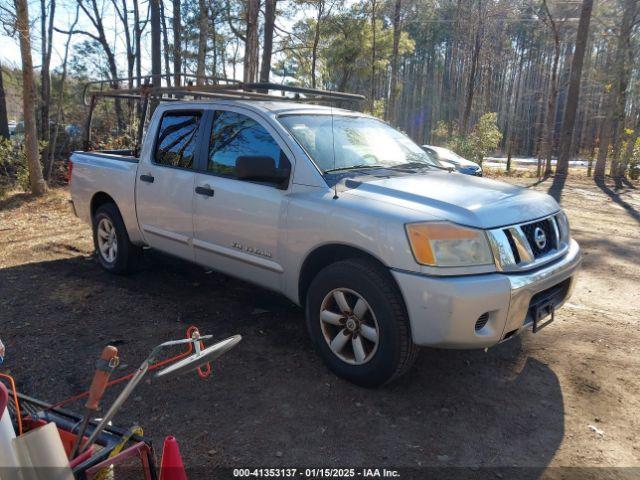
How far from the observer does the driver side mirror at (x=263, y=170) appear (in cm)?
354

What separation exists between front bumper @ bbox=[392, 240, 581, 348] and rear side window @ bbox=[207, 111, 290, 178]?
4.78ft

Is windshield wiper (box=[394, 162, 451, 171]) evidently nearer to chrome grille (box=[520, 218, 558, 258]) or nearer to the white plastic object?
chrome grille (box=[520, 218, 558, 258])

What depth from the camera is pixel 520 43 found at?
49844mm

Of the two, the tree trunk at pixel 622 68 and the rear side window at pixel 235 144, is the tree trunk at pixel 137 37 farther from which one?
the rear side window at pixel 235 144

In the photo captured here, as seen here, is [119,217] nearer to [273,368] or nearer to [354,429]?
→ [273,368]

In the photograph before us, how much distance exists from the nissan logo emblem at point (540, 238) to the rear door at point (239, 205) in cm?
167

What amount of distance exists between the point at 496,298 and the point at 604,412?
104cm

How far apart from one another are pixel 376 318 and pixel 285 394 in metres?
0.77

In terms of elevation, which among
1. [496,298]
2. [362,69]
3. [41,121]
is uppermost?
[362,69]

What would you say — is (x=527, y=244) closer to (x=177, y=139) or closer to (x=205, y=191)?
(x=205, y=191)

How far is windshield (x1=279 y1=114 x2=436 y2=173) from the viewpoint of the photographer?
12.4 ft

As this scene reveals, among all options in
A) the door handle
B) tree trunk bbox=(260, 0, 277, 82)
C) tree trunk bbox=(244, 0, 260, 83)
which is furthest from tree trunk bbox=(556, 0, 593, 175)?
the door handle

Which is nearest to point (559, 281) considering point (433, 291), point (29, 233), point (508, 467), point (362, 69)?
point (433, 291)

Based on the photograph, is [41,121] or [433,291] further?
[41,121]
